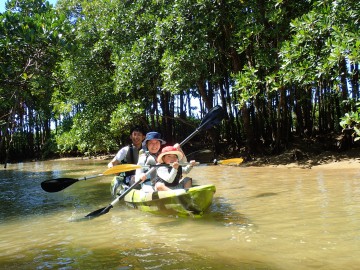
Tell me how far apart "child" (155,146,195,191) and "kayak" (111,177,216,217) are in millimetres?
236

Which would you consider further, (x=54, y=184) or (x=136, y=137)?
(x=136, y=137)

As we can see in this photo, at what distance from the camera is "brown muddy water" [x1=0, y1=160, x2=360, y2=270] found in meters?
3.00

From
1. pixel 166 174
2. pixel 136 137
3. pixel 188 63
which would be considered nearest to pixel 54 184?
pixel 136 137

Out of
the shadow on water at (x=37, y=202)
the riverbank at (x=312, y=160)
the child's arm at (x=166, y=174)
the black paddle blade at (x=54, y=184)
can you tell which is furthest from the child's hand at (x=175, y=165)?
the riverbank at (x=312, y=160)

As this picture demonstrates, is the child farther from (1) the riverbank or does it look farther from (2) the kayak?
(1) the riverbank

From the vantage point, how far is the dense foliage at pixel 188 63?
621 cm

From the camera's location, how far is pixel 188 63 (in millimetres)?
11328

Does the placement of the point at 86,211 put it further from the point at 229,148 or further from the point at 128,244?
the point at 229,148

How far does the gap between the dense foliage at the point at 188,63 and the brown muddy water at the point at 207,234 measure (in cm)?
154

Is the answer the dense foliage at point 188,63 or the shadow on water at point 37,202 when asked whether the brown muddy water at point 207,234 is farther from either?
the dense foliage at point 188,63

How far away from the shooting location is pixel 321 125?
13.6m

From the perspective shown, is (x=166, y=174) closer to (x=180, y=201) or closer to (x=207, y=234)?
(x=180, y=201)

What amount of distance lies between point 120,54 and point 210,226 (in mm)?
Result: 11408

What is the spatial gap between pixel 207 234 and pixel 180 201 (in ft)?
2.82
